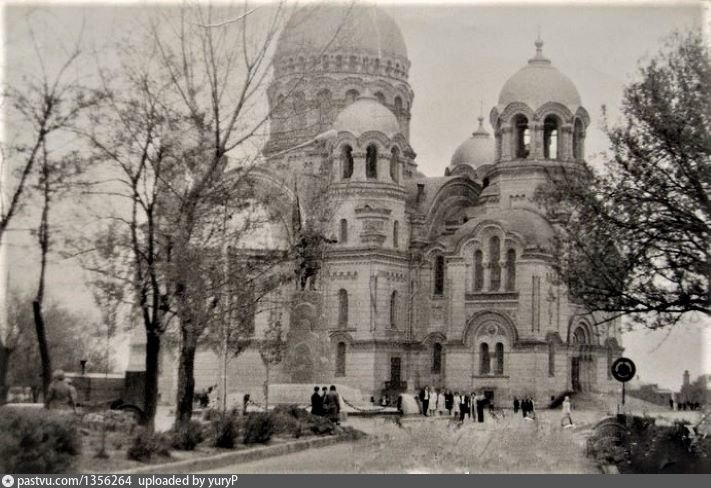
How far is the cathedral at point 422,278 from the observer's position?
50.2m

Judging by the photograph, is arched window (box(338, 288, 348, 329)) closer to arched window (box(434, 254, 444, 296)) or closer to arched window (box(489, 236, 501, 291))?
arched window (box(434, 254, 444, 296))

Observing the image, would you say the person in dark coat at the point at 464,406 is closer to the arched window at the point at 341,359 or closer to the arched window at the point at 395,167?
the arched window at the point at 341,359

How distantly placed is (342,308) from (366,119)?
776cm

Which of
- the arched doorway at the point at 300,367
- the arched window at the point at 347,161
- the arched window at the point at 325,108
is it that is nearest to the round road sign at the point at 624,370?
the arched doorway at the point at 300,367

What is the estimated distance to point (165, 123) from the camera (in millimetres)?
23797

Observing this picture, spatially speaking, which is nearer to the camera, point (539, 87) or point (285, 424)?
point (285, 424)

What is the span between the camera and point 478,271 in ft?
170

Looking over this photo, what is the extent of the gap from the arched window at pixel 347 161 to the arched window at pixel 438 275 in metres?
5.08

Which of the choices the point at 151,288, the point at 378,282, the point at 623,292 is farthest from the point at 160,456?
the point at 378,282

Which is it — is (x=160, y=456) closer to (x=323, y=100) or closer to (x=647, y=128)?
(x=647, y=128)

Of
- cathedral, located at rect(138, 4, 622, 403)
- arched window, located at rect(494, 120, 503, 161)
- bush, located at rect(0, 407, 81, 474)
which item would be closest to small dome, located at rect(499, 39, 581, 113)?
cathedral, located at rect(138, 4, 622, 403)

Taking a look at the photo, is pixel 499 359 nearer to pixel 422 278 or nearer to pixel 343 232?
pixel 422 278

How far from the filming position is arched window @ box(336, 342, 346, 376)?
168 feet

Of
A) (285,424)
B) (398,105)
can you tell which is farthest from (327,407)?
(398,105)
